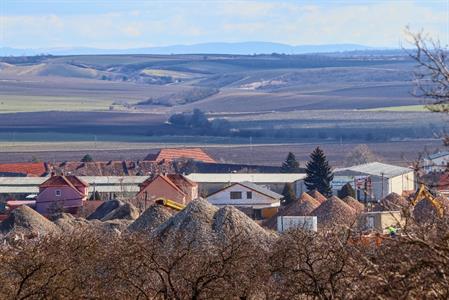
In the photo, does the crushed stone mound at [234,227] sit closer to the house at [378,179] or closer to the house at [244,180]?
the house at [378,179]

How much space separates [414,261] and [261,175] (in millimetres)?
49198

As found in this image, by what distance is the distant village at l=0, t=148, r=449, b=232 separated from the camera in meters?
36.7

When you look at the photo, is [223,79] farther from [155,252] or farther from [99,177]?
[155,252]

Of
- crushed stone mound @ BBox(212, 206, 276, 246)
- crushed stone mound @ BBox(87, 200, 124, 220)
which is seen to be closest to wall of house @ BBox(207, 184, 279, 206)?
crushed stone mound @ BBox(87, 200, 124, 220)

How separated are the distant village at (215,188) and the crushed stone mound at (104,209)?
803mm

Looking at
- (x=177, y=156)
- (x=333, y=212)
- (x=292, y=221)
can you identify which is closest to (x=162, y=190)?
(x=333, y=212)

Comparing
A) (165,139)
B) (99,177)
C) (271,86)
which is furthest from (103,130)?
(271,86)

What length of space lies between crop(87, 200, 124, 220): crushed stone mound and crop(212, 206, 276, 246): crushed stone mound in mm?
13967

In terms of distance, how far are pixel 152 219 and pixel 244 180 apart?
85.0ft

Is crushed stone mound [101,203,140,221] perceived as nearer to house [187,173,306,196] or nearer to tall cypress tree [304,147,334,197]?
tall cypress tree [304,147,334,197]

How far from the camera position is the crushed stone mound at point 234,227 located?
25.7 meters

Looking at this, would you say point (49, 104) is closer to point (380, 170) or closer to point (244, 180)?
point (244, 180)

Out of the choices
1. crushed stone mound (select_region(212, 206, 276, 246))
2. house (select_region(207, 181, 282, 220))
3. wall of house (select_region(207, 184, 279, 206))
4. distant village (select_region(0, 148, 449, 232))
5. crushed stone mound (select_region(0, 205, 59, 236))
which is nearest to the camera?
crushed stone mound (select_region(212, 206, 276, 246))

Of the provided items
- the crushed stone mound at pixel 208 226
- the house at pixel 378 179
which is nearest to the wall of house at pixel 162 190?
the house at pixel 378 179
